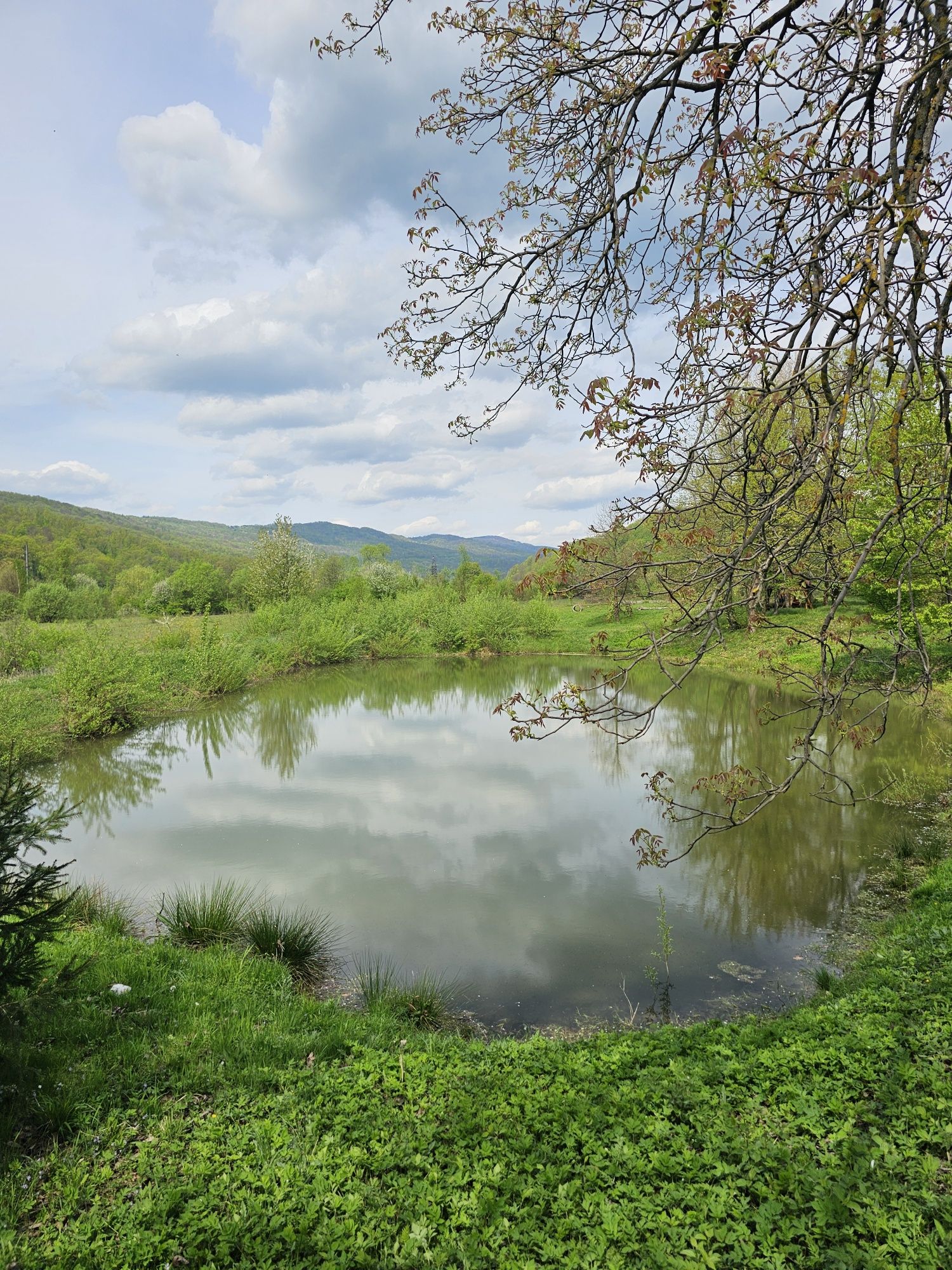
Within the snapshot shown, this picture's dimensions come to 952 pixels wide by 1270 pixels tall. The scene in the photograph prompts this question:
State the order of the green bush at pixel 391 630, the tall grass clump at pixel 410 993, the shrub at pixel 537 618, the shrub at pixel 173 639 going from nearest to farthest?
the tall grass clump at pixel 410 993
the shrub at pixel 173 639
the green bush at pixel 391 630
the shrub at pixel 537 618

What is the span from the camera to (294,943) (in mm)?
5367

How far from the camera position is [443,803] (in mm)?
9672

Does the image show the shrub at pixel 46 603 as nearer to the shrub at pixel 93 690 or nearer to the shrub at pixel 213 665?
the shrub at pixel 213 665

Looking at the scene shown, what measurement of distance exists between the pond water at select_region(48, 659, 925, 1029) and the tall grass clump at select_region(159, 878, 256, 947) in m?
0.93

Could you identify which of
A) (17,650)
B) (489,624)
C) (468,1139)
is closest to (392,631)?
(489,624)

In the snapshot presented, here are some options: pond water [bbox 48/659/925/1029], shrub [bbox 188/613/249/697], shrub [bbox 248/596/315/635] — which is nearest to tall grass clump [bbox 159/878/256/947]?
pond water [bbox 48/659/925/1029]

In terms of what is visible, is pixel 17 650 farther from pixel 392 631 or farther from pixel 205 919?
pixel 392 631

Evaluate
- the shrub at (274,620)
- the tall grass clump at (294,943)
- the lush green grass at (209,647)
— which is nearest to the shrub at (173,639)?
the lush green grass at (209,647)

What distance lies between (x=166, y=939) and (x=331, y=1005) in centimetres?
179

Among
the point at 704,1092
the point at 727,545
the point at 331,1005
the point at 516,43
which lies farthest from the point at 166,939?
the point at 516,43

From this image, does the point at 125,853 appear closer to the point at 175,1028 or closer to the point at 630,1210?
the point at 175,1028

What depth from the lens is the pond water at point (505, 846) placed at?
556 cm

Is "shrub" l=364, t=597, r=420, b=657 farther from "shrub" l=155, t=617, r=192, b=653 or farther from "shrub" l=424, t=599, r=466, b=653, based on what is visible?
"shrub" l=155, t=617, r=192, b=653

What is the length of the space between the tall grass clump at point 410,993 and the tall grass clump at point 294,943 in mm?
335
